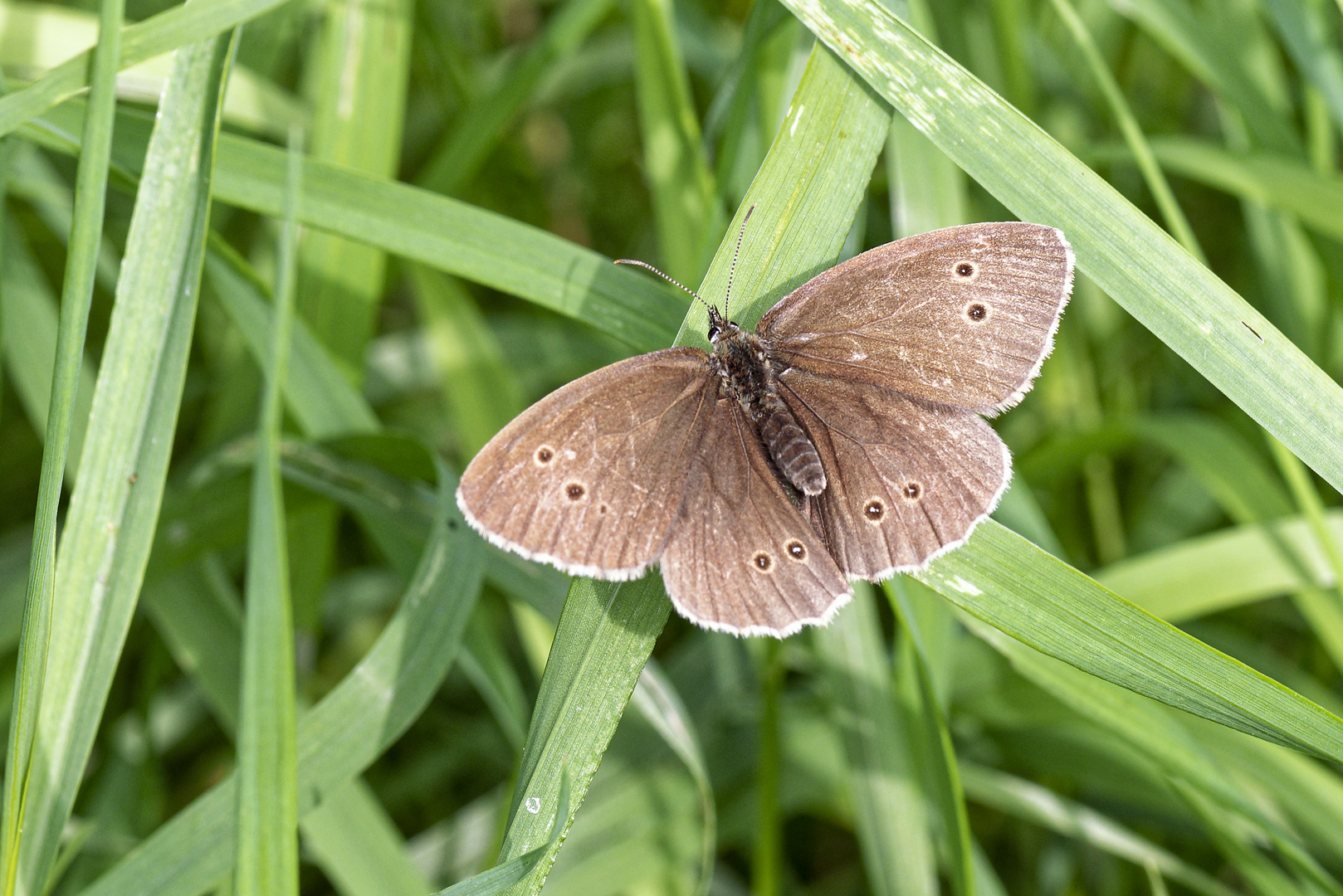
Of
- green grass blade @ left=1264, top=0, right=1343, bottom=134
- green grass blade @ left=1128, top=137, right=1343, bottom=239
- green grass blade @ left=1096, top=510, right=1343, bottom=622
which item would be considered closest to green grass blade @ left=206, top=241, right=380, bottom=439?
green grass blade @ left=1096, top=510, right=1343, bottom=622

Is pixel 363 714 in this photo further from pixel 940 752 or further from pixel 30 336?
pixel 30 336

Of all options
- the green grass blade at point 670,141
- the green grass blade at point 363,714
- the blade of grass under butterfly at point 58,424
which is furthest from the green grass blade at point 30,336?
the green grass blade at point 670,141

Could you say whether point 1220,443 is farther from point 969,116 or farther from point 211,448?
point 211,448

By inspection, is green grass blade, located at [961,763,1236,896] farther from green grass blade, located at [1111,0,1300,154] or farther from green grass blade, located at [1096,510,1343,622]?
green grass blade, located at [1111,0,1300,154]

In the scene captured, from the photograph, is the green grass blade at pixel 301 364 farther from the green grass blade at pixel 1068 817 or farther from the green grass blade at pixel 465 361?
the green grass blade at pixel 1068 817

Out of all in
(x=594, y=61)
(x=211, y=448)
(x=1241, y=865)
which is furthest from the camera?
(x=594, y=61)

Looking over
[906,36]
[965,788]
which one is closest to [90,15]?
[906,36]

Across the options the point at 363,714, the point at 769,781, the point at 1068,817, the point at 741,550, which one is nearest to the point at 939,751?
the point at 769,781
